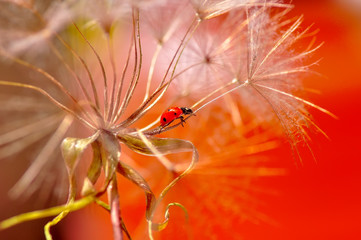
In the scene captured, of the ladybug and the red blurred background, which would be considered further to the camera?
the red blurred background

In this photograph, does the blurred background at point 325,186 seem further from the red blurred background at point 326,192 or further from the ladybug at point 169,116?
the ladybug at point 169,116

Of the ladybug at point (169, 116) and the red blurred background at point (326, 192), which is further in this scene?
the red blurred background at point (326, 192)

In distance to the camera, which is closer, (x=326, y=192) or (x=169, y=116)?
(x=169, y=116)

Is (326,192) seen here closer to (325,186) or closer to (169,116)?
(325,186)

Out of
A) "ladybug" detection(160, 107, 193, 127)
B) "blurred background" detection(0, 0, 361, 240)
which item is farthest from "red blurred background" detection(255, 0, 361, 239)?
"ladybug" detection(160, 107, 193, 127)

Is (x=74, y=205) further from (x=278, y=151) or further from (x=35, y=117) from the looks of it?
(x=278, y=151)

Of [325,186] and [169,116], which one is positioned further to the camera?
A: [325,186]

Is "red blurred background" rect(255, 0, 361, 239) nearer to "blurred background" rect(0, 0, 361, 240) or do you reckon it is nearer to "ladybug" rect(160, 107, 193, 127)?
"blurred background" rect(0, 0, 361, 240)

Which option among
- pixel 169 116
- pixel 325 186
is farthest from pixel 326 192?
pixel 169 116

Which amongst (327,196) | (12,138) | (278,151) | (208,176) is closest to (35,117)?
(12,138)

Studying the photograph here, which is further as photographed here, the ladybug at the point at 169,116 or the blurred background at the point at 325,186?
the blurred background at the point at 325,186

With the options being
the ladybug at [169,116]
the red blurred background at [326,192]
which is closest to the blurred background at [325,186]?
the red blurred background at [326,192]
